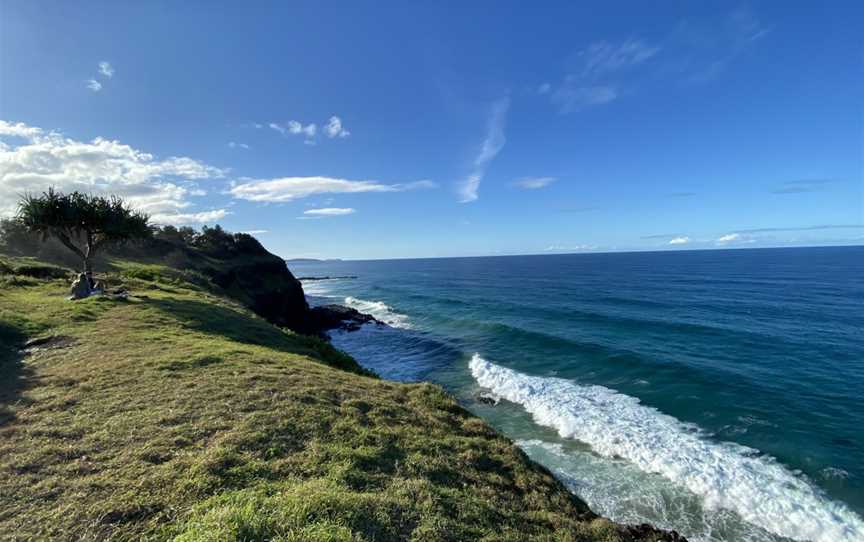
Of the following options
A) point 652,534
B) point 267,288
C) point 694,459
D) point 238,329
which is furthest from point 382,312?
point 652,534

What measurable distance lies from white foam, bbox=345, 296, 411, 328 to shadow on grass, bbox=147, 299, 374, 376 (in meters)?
26.4

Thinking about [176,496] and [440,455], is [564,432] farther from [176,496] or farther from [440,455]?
[176,496]

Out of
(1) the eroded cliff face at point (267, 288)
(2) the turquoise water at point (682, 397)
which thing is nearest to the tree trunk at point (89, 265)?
(1) the eroded cliff face at point (267, 288)

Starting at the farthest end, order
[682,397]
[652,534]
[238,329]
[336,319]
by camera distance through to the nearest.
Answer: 1. [336,319]
2. [682,397]
3. [238,329]
4. [652,534]

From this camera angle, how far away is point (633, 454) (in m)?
15.4

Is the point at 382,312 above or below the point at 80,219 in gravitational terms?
below

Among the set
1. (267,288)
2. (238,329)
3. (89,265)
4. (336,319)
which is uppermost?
(89,265)

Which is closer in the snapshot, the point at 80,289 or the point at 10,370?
the point at 10,370

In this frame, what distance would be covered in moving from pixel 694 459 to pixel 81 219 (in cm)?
3518

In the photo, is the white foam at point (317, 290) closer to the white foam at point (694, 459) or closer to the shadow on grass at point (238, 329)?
the shadow on grass at point (238, 329)

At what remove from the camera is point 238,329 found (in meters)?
19.0

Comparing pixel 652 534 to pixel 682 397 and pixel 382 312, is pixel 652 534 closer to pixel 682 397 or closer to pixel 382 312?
pixel 682 397

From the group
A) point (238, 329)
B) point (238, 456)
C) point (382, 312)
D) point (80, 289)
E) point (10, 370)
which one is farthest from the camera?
point (382, 312)

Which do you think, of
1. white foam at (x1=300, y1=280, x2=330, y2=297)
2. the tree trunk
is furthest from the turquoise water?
white foam at (x1=300, y1=280, x2=330, y2=297)
